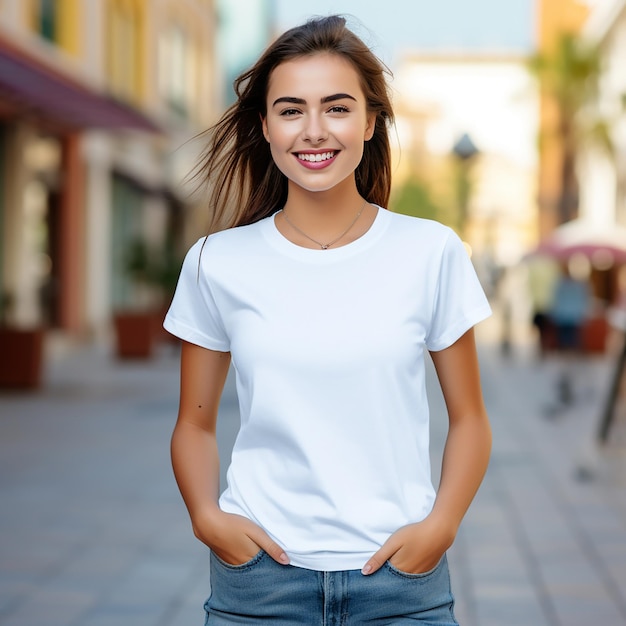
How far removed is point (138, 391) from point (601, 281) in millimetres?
29753

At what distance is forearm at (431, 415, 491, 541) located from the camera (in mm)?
2010

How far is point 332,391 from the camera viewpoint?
1.98 meters

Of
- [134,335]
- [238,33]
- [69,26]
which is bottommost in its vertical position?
[134,335]

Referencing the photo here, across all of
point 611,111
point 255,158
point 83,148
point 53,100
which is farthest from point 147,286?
point 611,111

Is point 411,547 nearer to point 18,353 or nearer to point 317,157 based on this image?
point 317,157

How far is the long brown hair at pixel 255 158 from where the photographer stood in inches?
86.3

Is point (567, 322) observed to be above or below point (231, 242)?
below

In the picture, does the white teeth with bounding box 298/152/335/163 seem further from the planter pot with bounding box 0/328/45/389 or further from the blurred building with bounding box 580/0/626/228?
the blurred building with bounding box 580/0/626/228

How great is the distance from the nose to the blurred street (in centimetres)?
310

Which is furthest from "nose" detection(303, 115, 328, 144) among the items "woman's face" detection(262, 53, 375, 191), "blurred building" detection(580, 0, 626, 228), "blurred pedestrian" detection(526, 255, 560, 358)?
"blurred building" detection(580, 0, 626, 228)

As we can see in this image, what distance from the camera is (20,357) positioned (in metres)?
14.5

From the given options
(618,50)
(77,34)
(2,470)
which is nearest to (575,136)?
(618,50)

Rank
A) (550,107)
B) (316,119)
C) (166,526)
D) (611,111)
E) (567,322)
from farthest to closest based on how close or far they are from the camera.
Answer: (550,107) < (611,111) < (567,322) < (166,526) < (316,119)

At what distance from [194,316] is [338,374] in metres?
0.29
